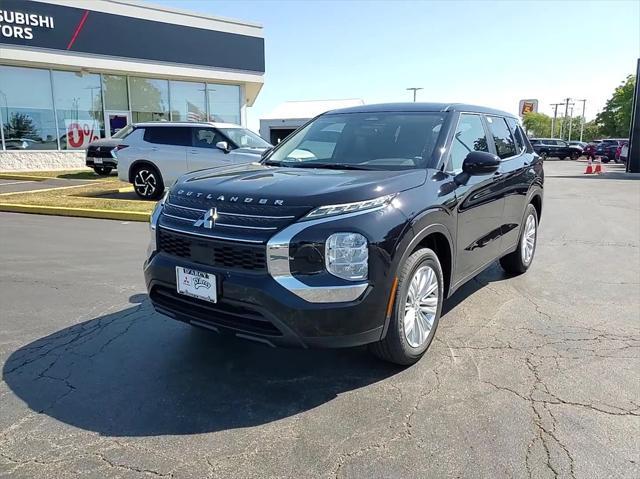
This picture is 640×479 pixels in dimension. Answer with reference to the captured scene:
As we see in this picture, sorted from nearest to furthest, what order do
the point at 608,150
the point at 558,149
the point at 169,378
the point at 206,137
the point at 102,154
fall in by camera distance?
the point at 169,378 < the point at 206,137 < the point at 102,154 < the point at 608,150 < the point at 558,149

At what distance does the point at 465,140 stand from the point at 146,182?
30.9 feet

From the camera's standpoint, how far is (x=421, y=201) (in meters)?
3.31

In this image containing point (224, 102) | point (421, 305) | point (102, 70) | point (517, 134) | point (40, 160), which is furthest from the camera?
point (224, 102)

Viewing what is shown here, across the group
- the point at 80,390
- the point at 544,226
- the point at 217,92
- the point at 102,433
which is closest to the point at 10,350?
the point at 80,390

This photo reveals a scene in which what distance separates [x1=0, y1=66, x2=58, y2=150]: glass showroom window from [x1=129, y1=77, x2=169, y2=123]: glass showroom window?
335 cm

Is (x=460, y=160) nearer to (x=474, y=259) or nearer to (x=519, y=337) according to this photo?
(x=474, y=259)

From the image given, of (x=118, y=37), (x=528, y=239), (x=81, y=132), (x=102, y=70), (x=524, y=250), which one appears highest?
(x=118, y=37)

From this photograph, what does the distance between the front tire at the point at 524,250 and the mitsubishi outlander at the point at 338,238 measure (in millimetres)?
1480

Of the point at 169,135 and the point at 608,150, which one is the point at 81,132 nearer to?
the point at 169,135

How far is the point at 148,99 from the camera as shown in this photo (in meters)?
22.3

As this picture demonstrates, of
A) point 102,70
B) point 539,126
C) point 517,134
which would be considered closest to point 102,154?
point 102,70

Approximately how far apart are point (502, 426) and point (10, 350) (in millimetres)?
3458

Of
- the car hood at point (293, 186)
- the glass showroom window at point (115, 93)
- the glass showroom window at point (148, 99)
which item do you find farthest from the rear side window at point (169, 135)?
the glass showroom window at point (148, 99)

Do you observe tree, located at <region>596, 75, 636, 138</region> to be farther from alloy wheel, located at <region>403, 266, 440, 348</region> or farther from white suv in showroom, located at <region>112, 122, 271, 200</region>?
alloy wheel, located at <region>403, 266, 440, 348</region>
